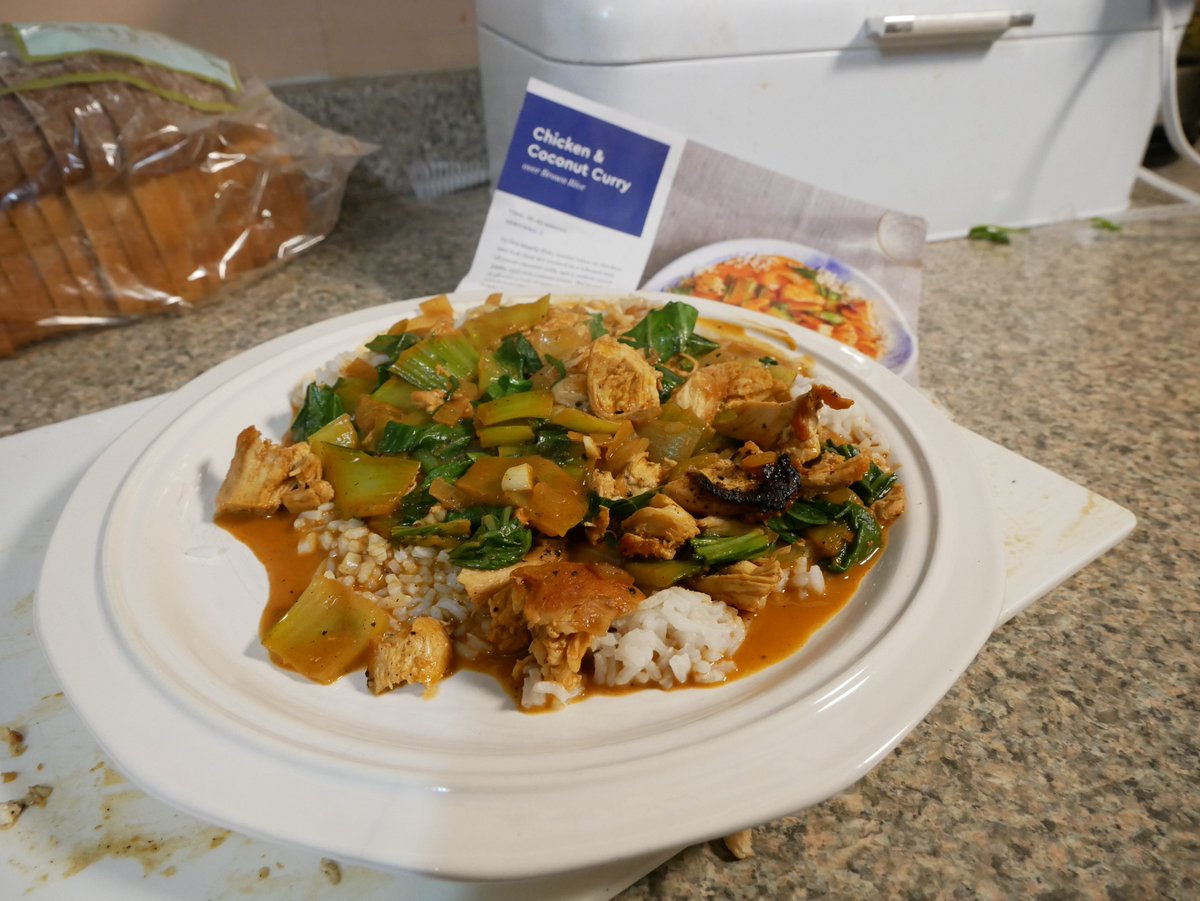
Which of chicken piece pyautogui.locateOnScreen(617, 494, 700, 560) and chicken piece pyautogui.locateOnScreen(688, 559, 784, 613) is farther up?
chicken piece pyautogui.locateOnScreen(617, 494, 700, 560)

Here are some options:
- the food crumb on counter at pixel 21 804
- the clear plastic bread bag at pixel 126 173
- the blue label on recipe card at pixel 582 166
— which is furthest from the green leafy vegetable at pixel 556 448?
the clear plastic bread bag at pixel 126 173

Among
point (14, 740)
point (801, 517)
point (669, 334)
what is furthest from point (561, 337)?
point (14, 740)

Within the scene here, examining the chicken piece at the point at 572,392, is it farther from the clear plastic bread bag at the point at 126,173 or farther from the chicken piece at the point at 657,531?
the clear plastic bread bag at the point at 126,173

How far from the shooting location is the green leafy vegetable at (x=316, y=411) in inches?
46.9

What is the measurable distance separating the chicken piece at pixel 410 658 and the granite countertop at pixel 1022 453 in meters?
0.30

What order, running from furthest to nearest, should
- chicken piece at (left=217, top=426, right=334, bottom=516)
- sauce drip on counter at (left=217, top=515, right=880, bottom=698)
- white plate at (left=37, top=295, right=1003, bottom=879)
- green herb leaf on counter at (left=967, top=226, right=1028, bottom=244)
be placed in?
green herb leaf on counter at (left=967, top=226, right=1028, bottom=244) < chicken piece at (left=217, top=426, right=334, bottom=516) < sauce drip on counter at (left=217, top=515, right=880, bottom=698) < white plate at (left=37, top=295, right=1003, bottom=879)

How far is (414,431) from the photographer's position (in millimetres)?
1114

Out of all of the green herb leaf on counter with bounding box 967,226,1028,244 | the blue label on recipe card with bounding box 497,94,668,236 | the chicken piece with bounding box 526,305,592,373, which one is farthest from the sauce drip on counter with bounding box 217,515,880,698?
the green herb leaf on counter with bounding box 967,226,1028,244

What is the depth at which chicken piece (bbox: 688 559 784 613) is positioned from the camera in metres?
0.90

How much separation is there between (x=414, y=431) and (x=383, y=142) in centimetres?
161

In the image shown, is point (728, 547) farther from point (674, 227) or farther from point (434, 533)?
point (674, 227)

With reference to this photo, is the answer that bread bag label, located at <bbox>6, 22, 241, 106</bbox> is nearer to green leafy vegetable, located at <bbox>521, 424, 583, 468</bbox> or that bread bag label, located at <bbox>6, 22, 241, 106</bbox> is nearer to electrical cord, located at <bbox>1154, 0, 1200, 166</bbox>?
green leafy vegetable, located at <bbox>521, 424, 583, 468</bbox>

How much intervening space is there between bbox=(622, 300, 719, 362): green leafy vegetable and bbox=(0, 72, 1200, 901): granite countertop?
60 cm

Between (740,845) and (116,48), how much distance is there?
1.96m
